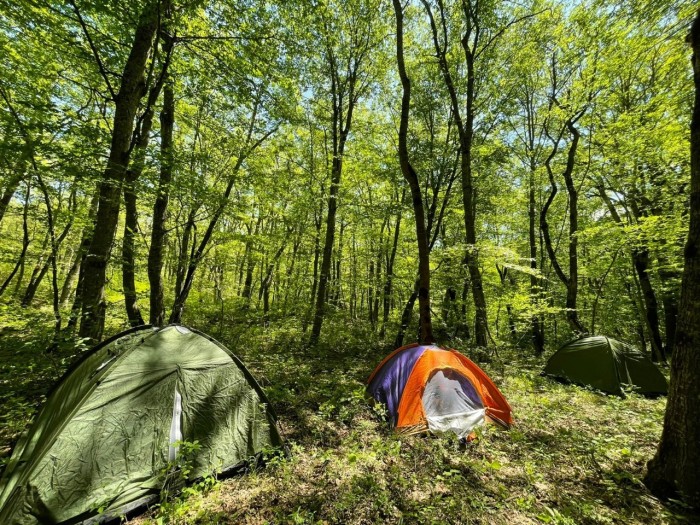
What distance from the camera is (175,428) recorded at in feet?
11.9

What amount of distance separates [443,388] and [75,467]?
488 centimetres

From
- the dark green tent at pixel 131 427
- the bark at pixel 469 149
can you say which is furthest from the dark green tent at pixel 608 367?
the dark green tent at pixel 131 427

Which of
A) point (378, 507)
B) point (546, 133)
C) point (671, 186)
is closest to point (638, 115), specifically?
point (671, 186)

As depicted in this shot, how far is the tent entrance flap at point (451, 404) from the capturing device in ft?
15.7

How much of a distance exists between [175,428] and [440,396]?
395cm

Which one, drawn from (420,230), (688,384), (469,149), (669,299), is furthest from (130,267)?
(669,299)

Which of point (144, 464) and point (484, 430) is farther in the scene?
point (484, 430)

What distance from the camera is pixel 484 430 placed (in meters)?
4.89

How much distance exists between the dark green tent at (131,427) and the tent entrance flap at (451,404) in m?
2.49

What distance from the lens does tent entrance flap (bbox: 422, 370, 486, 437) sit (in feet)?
15.7

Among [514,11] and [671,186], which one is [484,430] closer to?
[671,186]

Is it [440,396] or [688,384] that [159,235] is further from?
[688,384]

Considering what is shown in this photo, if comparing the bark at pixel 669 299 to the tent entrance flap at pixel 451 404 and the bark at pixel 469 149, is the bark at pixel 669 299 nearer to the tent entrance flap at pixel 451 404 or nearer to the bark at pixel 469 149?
the bark at pixel 469 149

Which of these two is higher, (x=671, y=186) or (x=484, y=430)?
(x=671, y=186)
